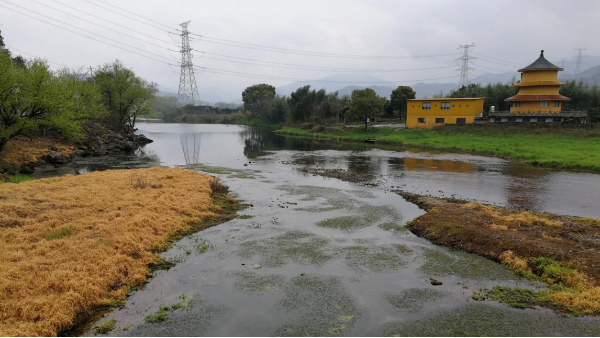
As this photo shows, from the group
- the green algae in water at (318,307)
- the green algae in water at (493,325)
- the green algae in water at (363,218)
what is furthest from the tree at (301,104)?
the green algae in water at (493,325)

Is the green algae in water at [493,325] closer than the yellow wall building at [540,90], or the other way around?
the green algae in water at [493,325]

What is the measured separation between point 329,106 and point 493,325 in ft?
271

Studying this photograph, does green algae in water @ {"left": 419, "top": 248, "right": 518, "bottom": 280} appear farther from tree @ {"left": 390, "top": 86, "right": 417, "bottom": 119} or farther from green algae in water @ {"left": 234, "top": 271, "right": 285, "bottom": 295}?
tree @ {"left": 390, "top": 86, "right": 417, "bottom": 119}

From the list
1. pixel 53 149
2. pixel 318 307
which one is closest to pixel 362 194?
pixel 318 307

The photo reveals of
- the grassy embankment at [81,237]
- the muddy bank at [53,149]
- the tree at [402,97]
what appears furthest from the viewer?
the tree at [402,97]

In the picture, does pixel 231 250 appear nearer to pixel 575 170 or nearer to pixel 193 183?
pixel 193 183

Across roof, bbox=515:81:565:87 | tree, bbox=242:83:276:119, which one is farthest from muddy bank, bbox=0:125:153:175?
tree, bbox=242:83:276:119

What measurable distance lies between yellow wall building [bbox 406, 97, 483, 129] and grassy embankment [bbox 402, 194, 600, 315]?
153ft

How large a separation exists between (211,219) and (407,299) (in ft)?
33.2

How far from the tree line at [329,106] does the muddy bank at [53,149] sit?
1631 inches

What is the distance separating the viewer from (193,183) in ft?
71.5

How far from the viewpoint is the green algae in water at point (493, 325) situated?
762 cm

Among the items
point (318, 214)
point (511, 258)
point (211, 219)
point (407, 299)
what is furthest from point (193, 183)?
point (511, 258)

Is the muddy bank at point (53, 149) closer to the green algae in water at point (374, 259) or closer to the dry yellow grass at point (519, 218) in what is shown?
the green algae in water at point (374, 259)
